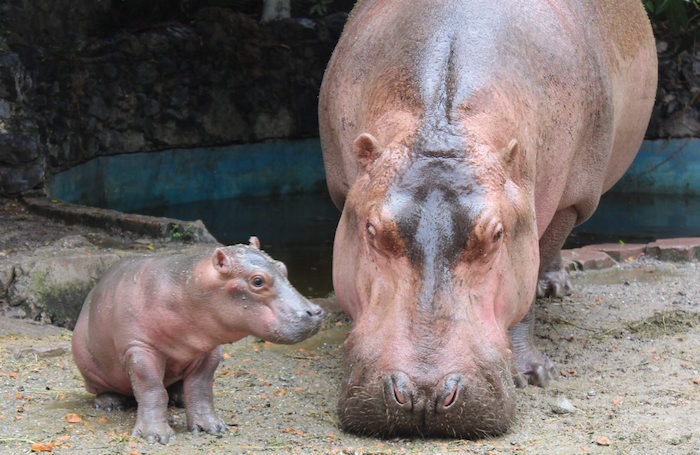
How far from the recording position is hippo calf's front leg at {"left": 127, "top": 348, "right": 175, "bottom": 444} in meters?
3.75

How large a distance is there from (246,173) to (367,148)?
866 cm

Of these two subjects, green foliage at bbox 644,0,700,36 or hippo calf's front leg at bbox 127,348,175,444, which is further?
green foliage at bbox 644,0,700,36

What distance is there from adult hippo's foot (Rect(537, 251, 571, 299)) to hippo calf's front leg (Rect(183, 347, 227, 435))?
3.25 meters

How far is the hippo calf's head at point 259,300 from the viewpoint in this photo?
367cm

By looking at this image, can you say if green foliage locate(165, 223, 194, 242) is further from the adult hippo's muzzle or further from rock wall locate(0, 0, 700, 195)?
the adult hippo's muzzle

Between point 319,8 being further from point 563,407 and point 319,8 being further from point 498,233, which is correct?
point 498,233

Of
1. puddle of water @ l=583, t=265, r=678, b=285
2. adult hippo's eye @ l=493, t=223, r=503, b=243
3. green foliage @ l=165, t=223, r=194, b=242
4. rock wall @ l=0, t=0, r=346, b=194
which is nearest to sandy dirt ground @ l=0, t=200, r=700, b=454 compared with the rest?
puddle of water @ l=583, t=265, r=678, b=285

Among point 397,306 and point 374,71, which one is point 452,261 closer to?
point 397,306

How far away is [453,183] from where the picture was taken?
3760mm

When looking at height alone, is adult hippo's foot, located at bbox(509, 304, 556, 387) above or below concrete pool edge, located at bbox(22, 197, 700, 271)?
above

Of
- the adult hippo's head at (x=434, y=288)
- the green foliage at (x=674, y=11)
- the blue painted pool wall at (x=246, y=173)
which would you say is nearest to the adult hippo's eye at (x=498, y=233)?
the adult hippo's head at (x=434, y=288)

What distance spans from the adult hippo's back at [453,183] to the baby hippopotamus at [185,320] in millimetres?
319

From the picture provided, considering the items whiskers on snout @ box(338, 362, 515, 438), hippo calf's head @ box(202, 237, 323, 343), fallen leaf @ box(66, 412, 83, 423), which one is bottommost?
fallen leaf @ box(66, 412, 83, 423)

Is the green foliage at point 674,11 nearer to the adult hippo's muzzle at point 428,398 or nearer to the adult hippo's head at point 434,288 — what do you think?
the adult hippo's head at point 434,288
